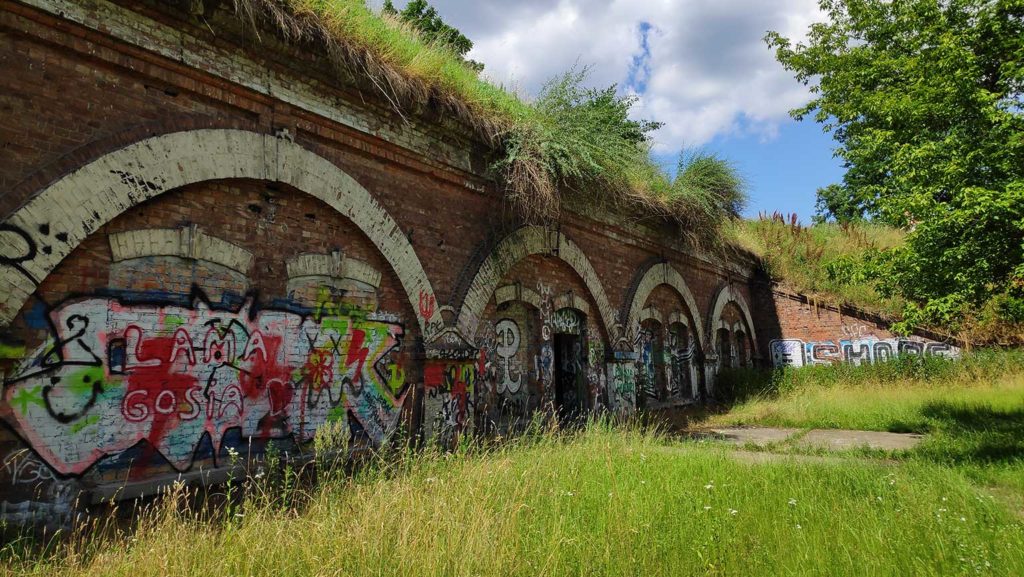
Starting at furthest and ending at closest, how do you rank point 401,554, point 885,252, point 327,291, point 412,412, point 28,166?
point 885,252 < point 412,412 < point 327,291 < point 28,166 < point 401,554

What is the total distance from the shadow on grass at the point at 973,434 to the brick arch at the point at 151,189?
7.36 meters

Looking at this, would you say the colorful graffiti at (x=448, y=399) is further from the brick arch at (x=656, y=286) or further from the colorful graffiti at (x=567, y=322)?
the brick arch at (x=656, y=286)

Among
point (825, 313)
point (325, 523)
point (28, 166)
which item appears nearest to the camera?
point (325, 523)

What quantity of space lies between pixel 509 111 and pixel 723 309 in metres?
10.2

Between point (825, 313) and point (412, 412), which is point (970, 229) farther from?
point (825, 313)

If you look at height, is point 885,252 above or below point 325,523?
above

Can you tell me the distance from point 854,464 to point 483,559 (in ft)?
16.8

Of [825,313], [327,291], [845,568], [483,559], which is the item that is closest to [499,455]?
[327,291]

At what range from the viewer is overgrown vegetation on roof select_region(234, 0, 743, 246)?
6234 mm

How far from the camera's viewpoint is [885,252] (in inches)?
313

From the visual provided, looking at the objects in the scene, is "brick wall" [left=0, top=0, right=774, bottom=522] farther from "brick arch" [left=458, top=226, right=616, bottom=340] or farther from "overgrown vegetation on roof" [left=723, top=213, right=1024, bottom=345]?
"overgrown vegetation on roof" [left=723, top=213, right=1024, bottom=345]

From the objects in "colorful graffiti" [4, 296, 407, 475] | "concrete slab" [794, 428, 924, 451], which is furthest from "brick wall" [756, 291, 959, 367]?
"colorful graffiti" [4, 296, 407, 475]

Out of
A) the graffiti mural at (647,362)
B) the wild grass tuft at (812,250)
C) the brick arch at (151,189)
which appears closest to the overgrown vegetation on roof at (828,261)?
the wild grass tuft at (812,250)

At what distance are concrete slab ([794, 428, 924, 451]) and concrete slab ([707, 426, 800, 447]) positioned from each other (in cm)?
37
